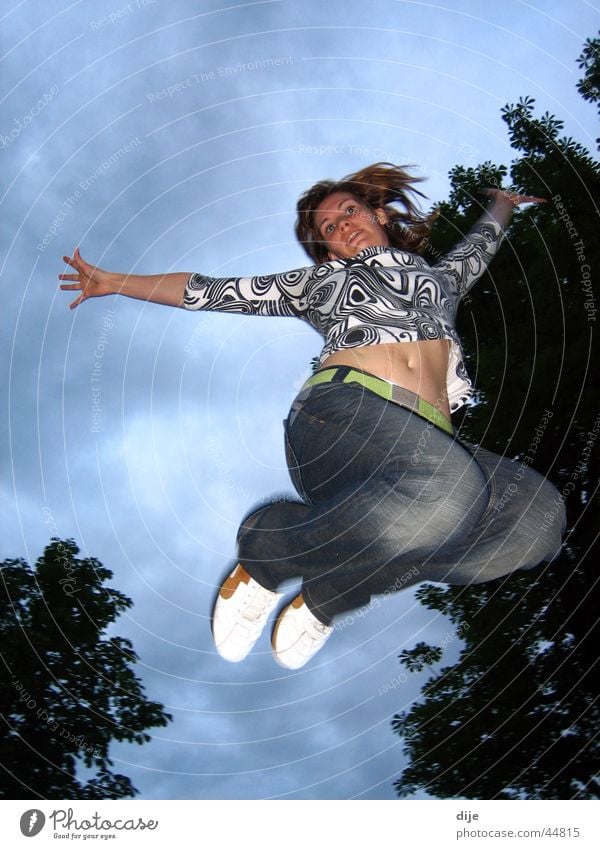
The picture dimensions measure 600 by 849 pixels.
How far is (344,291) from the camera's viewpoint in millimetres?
5465

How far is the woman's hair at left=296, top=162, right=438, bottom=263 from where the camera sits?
6.56 meters

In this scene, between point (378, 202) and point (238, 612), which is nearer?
point (238, 612)

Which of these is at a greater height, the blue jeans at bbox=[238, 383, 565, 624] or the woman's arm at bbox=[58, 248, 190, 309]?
the woman's arm at bbox=[58, 248, 190, 309]

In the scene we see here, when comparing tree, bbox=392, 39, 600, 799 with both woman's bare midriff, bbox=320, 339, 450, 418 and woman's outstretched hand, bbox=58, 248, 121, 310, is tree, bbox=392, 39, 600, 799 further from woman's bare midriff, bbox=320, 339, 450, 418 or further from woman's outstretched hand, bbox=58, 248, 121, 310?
woman's outstretched hand, bbox=58, 248, 121, 310

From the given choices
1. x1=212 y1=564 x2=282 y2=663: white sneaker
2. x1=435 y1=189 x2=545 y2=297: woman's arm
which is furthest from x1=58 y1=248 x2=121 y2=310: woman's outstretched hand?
x1=435 y1=189 x2=545 y2=297: woman's arm

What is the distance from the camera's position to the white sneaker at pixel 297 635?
208 inches

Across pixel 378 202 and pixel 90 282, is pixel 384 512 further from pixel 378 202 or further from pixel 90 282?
pixel 378 202

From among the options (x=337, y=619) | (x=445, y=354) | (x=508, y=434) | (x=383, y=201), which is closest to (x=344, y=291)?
(x=445, y=354)

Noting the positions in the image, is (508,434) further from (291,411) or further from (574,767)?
(291,411)

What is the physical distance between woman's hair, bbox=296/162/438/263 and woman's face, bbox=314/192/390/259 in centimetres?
7

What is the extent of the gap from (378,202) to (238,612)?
3593 millimetres

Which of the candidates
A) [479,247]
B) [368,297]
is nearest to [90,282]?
[368,297]
